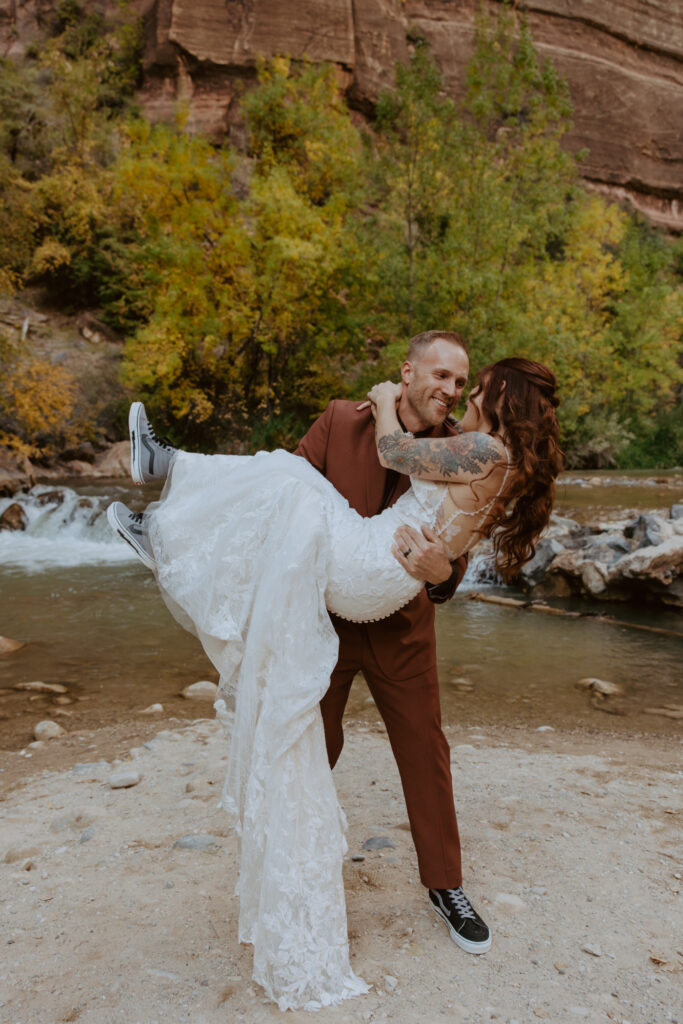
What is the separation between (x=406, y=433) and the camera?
2391mm

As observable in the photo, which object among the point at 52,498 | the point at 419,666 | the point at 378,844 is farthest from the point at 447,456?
the point at 52,498

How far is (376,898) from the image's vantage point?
8.70ft

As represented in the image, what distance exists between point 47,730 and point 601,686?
4.27 m

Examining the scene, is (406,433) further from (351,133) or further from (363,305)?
(351,133)

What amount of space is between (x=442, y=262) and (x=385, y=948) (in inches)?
704

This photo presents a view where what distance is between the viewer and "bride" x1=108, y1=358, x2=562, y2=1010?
6.72ft

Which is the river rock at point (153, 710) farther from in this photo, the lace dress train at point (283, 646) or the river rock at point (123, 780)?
the lace dress train at point (283, 646)

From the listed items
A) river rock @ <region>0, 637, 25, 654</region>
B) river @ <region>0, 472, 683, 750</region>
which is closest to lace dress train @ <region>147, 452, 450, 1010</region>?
river @ <region>0, 472, 683, 750</region>

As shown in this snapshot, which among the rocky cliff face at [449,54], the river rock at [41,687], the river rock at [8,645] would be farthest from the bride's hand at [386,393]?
the rocky cliff face at [449,54]

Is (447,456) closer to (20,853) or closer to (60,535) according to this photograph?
(20,853)

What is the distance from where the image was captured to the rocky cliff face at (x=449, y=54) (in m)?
30.6

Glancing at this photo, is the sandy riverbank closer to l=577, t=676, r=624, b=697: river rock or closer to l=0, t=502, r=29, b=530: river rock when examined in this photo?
l=577, t=676, r=624, b=697: river rock

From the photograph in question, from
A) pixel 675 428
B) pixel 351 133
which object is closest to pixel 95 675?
pixel 351 133

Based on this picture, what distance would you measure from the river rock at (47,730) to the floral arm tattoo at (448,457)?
3525mm
